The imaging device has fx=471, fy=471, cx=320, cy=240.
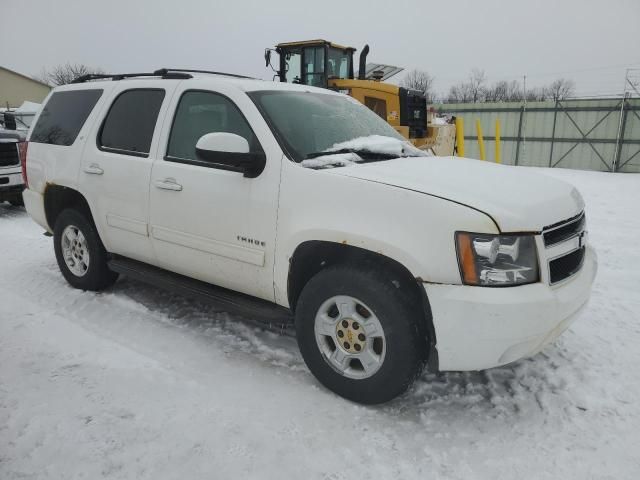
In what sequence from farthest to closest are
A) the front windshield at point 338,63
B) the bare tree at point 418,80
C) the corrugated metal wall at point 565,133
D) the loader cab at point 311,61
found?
the bare tree at point 418,80, the corrugated metal wall at point 565,133, the front windshield at point 338,63, the loader cab at point 311,61

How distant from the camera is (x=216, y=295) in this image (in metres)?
3.36

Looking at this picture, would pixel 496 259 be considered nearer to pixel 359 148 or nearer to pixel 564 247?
pixel 564 247

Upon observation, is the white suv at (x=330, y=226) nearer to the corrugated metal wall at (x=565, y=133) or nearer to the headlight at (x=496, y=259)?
the headlight at (x=496, y=259)

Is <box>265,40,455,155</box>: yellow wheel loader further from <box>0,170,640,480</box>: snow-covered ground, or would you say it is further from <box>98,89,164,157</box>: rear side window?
<box>0,170,640,480</box>: snow-covered ground

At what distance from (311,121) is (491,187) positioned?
1.36 metres

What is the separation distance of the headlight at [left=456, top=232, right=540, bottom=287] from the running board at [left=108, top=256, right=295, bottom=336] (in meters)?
1.24

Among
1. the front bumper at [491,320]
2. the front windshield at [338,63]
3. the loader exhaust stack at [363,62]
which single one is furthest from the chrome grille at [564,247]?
the loader exhaust stack at [363,62]

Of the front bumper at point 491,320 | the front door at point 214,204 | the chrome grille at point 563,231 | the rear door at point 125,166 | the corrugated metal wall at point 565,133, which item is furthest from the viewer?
the corrugated metal wall at point 565,133

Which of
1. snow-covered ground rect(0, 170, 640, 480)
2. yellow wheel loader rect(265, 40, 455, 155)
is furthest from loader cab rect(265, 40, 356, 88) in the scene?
snow-covered ground rect(0, 170, 640, 480)

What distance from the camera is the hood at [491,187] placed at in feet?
7.79

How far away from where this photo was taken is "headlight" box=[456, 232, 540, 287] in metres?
2.32

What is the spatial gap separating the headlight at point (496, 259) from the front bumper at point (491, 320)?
0.15 feet

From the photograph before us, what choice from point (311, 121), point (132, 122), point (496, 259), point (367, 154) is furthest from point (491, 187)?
point (132, 122)

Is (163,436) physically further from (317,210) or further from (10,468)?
(317,210)
